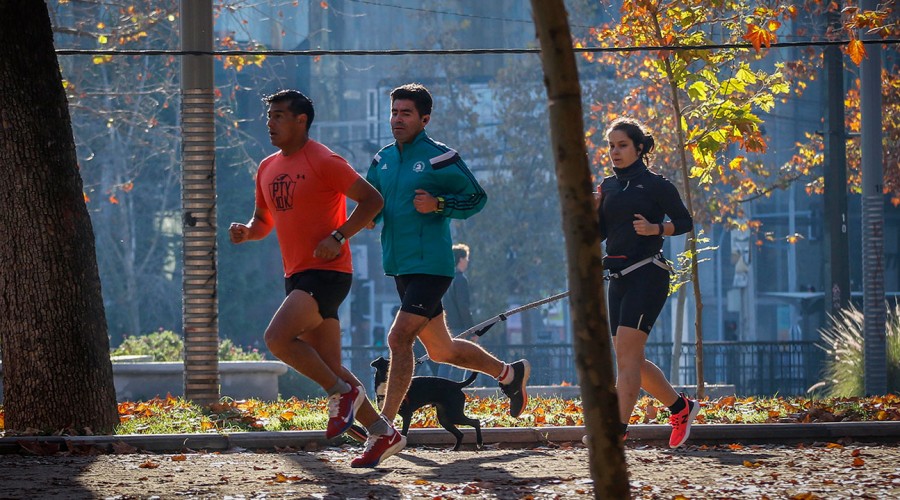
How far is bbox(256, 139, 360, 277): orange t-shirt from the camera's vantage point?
25.2ft

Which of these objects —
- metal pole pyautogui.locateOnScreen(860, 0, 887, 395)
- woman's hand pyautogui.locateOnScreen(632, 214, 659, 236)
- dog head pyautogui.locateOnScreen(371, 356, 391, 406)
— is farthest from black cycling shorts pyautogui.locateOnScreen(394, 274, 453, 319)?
metal pole pyautogui.locateOnScreen(860, 0, 887, 395)

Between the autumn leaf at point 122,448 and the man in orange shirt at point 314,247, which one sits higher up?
the man in orange shirt at point 314,247

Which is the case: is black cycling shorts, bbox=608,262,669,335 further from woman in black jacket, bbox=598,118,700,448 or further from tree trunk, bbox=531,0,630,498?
tree trunk, bbox=531,0,630,498

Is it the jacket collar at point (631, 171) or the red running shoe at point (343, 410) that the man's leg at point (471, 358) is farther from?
the jacket collar at point (631, 171)

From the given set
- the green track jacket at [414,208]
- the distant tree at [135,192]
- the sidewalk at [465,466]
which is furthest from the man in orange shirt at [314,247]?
the distant tree at [135,192]

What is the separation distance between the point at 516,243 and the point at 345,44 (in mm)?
15547

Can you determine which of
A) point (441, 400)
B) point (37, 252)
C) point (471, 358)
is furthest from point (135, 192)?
point (471, 358)

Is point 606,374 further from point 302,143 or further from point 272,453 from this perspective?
point 272,453

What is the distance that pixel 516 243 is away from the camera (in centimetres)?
4069

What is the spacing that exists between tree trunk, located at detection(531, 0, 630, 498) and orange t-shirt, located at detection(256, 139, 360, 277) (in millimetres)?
3142

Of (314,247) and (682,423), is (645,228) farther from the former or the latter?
(314,247)

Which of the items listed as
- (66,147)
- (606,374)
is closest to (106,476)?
(66,147)

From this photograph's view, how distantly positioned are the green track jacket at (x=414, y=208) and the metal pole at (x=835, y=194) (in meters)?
13.9

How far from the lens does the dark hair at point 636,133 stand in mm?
8523
